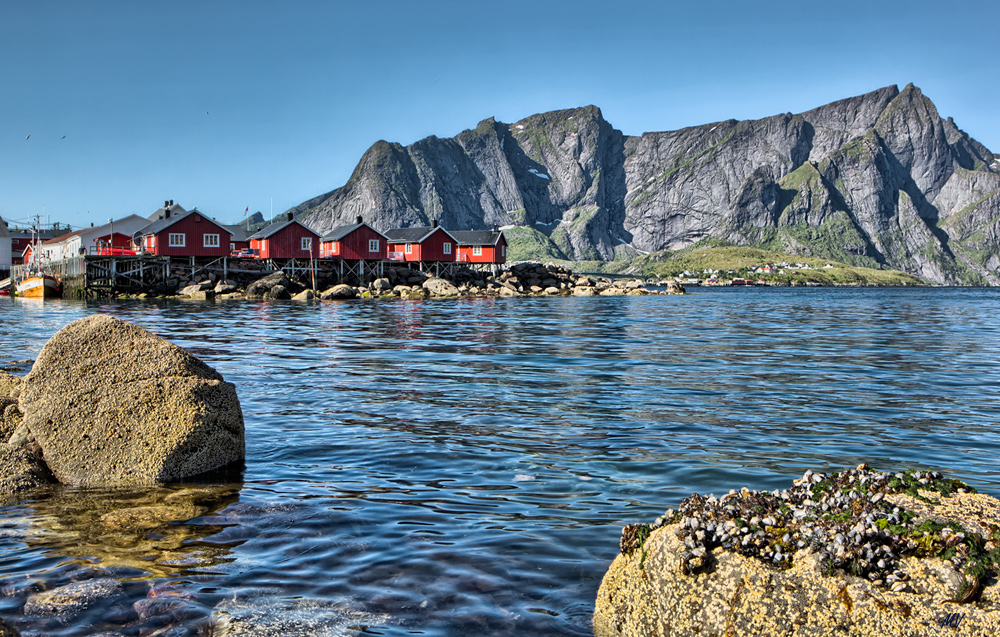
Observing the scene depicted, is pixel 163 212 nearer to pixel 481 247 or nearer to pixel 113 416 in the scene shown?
pixel 481 247

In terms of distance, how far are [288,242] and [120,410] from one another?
264ft

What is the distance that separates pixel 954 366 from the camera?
23.0m

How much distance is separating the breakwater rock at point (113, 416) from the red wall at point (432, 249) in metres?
88.5

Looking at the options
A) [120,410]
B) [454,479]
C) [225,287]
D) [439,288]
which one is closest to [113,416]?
[120,410]

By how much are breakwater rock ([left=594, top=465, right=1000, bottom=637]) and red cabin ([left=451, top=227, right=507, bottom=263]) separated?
333ft

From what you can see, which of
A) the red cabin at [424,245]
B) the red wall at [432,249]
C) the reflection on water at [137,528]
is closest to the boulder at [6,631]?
the reflection on water at [137,528]

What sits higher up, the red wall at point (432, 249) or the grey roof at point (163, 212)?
the grey roof at point (163, 212)

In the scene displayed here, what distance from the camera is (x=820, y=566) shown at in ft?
15.5

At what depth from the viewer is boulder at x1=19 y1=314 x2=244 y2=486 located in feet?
31.3

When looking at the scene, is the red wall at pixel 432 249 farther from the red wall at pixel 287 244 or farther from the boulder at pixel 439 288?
the red wall at pixel 287 244

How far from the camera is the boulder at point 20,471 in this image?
9.23 m

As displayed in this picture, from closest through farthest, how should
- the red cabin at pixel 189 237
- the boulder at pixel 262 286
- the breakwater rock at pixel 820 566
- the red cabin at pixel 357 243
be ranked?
1. the breakwater rock at pixel 820 566
2. the boulder at pixel 262 286
3. the red cabin at pixel 189 237
4. the red cabin at pixel 357 243

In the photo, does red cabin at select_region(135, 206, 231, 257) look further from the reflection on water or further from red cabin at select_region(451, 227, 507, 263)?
the reflection on water

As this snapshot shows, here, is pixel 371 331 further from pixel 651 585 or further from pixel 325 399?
pixel 651 585
